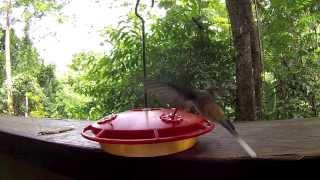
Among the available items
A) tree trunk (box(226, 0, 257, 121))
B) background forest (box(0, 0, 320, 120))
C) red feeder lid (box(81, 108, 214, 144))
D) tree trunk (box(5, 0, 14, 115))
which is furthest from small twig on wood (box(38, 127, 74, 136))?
tree trunk (box(5, 0, 14, 115))

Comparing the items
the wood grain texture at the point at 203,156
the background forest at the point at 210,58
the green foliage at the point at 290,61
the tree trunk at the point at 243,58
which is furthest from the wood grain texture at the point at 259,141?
the green foliage at the point at 290,61

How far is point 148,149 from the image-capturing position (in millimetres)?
984

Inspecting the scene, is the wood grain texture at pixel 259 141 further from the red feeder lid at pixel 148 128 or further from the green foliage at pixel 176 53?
the green foliage at pixel 176 53

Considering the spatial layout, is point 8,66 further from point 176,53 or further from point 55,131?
→ point 55,131

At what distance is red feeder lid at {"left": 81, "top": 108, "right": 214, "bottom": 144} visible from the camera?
3.21ft

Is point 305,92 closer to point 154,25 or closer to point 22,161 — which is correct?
point 154,25

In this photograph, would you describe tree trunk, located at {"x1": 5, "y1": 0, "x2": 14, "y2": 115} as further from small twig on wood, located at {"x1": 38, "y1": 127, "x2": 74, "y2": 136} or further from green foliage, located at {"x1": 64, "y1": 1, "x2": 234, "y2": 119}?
small twig on wood, located at {"x1": 38, "y1": 127, "x2": 74, "y2": 136}

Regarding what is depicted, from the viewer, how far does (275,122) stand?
1.42 metres

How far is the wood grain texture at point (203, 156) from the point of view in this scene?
3.01ft

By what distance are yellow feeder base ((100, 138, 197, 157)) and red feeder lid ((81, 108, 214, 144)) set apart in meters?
0.02

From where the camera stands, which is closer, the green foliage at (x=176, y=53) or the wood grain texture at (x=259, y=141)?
the wood grain texture at (x=259, y=141)

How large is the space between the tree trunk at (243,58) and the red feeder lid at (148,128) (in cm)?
183

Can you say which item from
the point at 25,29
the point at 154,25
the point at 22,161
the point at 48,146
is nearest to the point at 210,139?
the point at 48,146

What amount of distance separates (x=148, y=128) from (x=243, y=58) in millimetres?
2049
